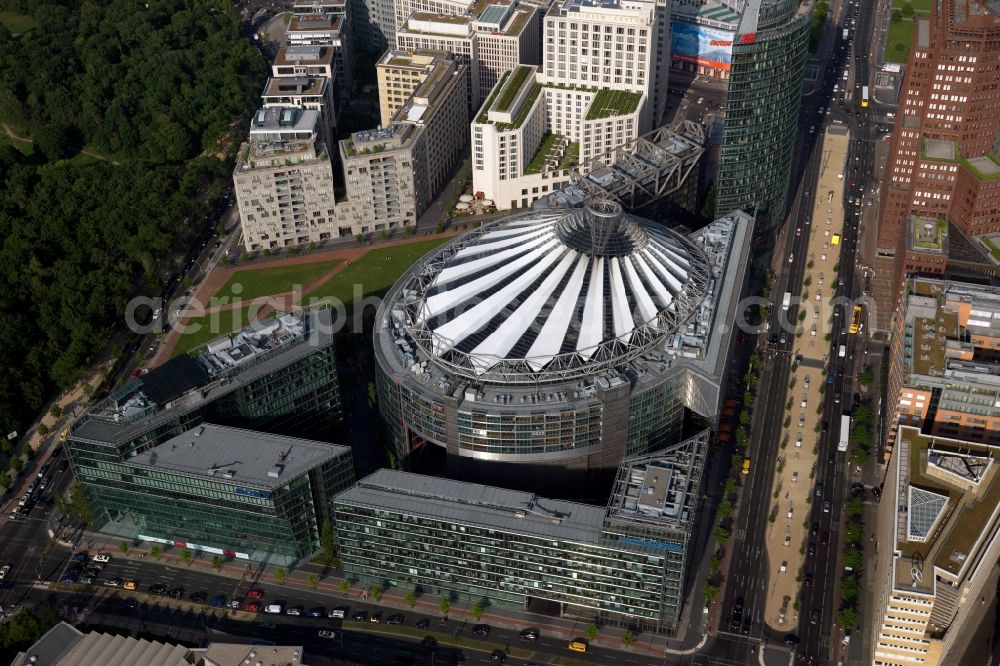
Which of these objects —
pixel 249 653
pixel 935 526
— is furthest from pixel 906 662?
pixel 249 653

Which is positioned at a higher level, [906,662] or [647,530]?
[647,530]

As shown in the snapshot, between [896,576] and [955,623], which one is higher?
[896,576]

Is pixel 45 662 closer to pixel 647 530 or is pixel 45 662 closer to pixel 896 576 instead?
pixel 647 530

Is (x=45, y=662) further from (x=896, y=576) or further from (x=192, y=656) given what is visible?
(x=896, y=576)

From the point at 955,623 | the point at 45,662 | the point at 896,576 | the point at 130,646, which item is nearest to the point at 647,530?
the point at 896,576

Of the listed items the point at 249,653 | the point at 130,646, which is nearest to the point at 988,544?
the point at 249,653

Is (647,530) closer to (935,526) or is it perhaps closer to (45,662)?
(935,526)

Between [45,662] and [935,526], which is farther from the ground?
[935,526]
